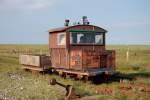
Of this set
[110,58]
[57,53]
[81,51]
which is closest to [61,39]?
[57,53]

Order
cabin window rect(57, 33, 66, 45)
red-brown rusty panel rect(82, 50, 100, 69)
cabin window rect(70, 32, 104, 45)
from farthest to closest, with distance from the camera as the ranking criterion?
cabin window rect(57, 33, 66, 45)
cabin window rect(70, 32, 104, 45)
red-brown rusty panel rect(82, 50, 100, 69)

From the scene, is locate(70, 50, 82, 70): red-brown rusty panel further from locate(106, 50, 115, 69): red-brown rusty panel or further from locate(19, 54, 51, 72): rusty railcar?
locate(19, 54, 51, 72): rusty railcar

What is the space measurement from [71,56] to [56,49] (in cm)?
217

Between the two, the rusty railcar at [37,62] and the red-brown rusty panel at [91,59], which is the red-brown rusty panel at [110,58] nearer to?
the red-brown rusty panel at [91,59]

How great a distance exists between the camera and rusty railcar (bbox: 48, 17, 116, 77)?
17594 mm

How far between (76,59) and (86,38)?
186 cm

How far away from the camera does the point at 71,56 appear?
1842 centimetres

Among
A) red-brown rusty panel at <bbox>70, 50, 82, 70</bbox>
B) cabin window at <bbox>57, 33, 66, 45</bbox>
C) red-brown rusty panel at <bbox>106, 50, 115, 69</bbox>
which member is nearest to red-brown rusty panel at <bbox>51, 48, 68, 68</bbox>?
cabin window at <bbox>57, 33, 66, 45</bbox>

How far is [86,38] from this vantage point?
19.2 m

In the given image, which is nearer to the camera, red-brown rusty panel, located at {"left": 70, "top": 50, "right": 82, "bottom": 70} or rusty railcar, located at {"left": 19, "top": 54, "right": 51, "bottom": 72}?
red-brown rusty panel, located at {"left": 70, "top": 50, "right": 82, "bottom": 70}

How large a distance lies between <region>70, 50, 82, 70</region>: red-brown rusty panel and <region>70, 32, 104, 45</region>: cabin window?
97cm

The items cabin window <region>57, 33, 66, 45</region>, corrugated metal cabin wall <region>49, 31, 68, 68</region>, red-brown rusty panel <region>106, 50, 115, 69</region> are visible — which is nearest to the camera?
red-brown rusty panel <region>106, 50, 115, 69</region>

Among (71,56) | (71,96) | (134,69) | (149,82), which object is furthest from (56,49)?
(71,96)

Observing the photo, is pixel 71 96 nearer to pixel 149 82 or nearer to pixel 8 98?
pixel 8 98
